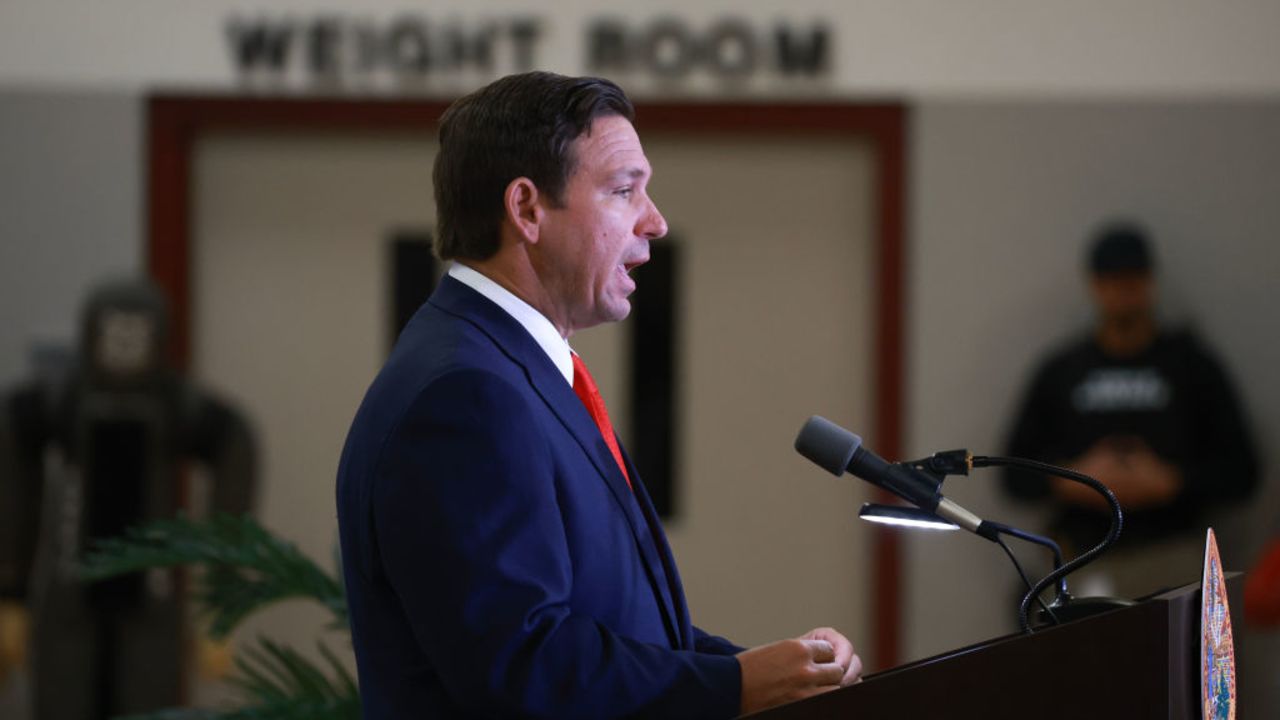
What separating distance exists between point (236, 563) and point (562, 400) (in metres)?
1.10

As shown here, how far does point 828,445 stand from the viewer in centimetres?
145

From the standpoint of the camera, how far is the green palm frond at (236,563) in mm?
2326

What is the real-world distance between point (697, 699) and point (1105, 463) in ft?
10.4

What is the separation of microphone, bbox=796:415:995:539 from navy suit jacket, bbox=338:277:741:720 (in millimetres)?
186

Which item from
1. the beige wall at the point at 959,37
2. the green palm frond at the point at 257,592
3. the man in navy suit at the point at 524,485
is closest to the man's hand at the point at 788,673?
the man in navy suit at the point at 524,485

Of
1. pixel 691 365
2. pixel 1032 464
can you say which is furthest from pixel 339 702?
pixel 691 365

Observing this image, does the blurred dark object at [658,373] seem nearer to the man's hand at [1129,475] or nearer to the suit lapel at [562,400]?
the man's hand at [1129,475]

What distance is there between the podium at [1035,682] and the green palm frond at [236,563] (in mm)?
1272

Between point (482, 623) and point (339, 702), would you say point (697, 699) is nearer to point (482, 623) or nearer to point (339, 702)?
point (482, 623)

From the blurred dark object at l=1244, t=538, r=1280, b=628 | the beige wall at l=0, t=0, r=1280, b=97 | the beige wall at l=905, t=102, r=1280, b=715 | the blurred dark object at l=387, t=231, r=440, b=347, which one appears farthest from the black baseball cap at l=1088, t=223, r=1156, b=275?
the blurred dark object at l=387, t=231, r=440, b=347

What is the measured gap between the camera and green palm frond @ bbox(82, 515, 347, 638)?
2326 mm

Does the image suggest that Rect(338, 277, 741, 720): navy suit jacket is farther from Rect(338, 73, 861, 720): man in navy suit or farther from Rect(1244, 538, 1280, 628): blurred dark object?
Rect(1244, 538, 1280, 628): blurred dark object

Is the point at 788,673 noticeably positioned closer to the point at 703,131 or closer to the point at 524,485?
the point at 524,485

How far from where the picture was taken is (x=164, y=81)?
14.9 ft
